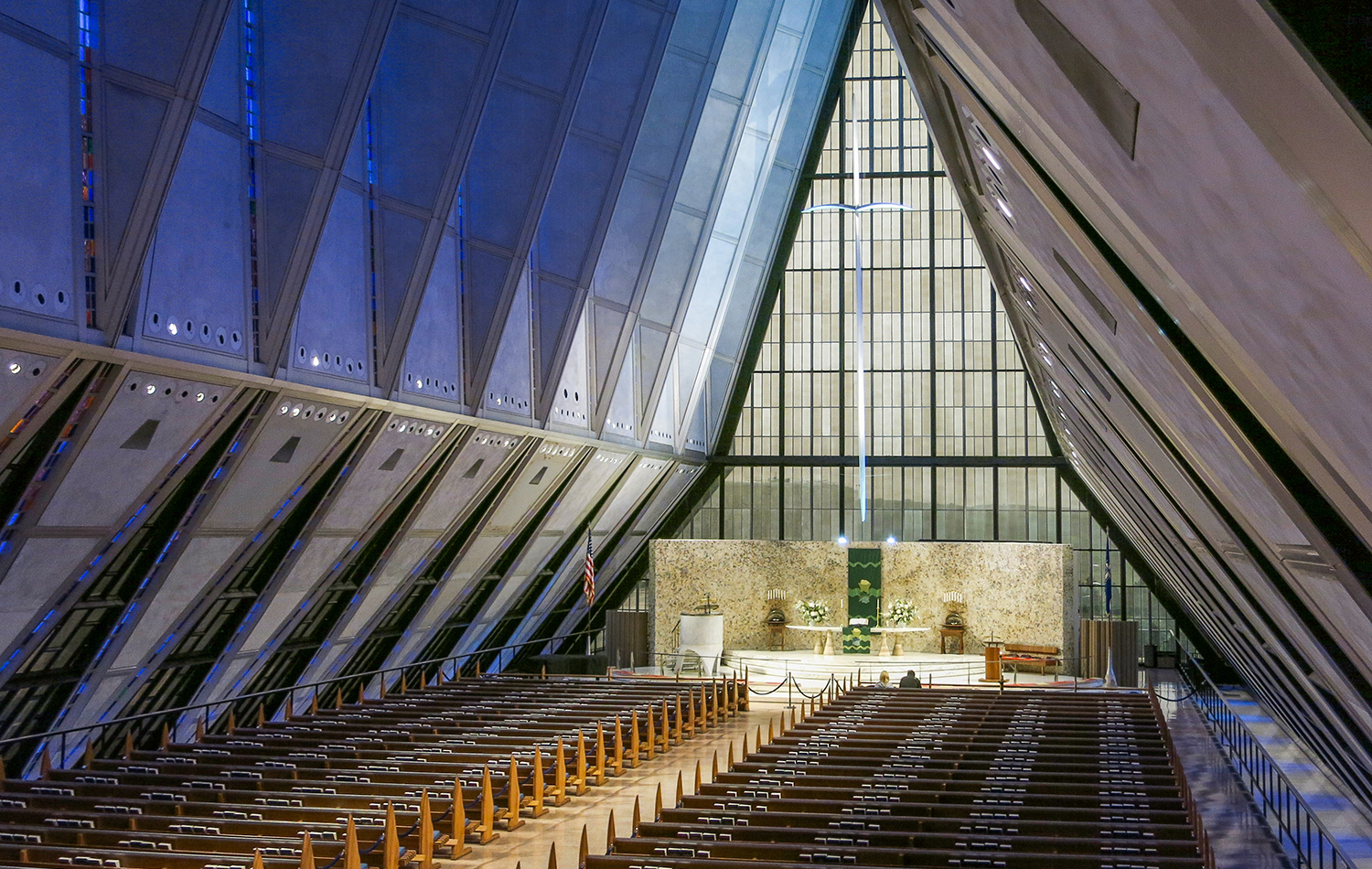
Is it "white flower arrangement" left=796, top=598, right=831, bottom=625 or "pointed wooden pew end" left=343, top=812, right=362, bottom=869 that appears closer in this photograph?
"pointed wooden pew end" left=343, top=812, right=362, bottom=869

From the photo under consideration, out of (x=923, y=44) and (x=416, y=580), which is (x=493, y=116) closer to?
(x=416, y=580)

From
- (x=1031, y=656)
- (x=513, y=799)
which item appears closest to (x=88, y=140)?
(x=513, y=799)

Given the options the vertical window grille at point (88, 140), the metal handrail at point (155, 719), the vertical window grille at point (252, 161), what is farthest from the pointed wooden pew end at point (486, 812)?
the vertical window grille at point (88, 140)

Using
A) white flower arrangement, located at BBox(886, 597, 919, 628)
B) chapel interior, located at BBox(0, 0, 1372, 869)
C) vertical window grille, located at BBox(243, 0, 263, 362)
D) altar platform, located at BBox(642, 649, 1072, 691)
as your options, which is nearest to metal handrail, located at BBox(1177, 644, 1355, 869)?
chapel interior, located at BBox(0, 0, 1372, 869)

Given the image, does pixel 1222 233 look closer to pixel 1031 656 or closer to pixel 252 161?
pixel 252 161

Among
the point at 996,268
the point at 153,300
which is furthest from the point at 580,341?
the point at 153,300

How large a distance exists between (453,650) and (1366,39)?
912 inches

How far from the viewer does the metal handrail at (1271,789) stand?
10.4m

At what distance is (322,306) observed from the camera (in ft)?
43.5

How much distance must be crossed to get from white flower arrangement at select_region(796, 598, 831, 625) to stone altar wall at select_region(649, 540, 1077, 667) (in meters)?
0.57

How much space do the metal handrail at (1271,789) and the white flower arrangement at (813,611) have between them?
→ 25.9ft

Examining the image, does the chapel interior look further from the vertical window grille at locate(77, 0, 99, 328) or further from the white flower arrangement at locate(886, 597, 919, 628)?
the white flower arrangement at locate(886, 597, 919, 628)

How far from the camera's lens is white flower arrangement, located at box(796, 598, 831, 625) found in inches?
1120

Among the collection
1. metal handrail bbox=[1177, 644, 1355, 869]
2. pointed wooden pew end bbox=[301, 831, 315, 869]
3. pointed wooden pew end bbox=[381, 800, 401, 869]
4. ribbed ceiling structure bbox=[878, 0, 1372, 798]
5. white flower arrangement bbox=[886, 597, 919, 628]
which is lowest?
metal handrail bbox=[1177, 644, 1355, 869]
